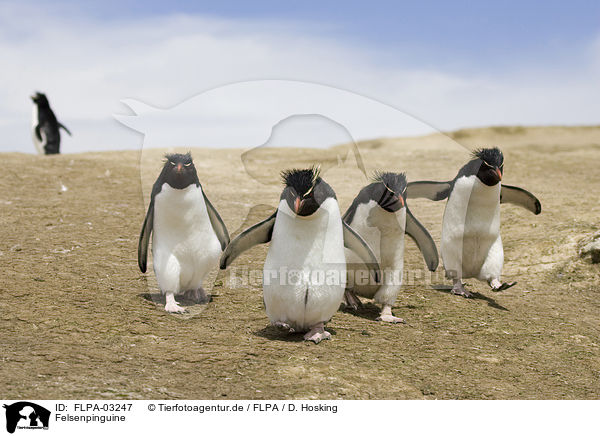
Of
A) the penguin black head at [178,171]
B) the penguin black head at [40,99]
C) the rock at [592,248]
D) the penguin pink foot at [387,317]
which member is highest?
the penguin black head at [40,99]

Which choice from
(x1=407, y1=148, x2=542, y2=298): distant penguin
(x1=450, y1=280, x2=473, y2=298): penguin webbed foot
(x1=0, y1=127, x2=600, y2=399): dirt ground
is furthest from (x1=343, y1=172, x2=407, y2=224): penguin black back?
(x1=450, y1=280, x2=473, y2=298): penguin webbed foot

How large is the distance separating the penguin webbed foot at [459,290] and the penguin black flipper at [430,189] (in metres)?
0.92

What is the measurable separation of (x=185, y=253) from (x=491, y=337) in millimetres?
2627

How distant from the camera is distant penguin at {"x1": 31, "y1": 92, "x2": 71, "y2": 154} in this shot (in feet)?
54.6

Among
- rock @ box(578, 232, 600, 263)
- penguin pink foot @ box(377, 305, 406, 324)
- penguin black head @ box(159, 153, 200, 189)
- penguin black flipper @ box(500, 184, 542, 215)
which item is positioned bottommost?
penguin pink foot @ box(377, 305, 406, 324)

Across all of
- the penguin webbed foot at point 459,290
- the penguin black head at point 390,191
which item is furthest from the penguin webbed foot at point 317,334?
the penguin webbed foot at point 459,290

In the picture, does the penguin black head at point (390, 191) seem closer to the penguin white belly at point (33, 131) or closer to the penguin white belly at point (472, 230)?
the penguin white belly at point (472, 230)

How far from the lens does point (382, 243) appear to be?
4926 millimetres

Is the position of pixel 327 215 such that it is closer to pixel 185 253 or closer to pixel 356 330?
pixel 356 330

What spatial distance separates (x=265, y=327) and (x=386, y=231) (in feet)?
4.10

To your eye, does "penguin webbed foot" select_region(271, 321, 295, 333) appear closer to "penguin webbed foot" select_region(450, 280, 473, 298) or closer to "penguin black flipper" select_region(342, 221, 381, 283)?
"penguin black flipper" select_region(342, 221, 381, 283)

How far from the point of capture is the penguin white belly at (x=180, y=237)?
4.94 meters

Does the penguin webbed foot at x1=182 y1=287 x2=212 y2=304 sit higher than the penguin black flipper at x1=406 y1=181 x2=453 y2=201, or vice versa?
the penguin black flipper at x1=406 y1=181 x2=453 y2=201
